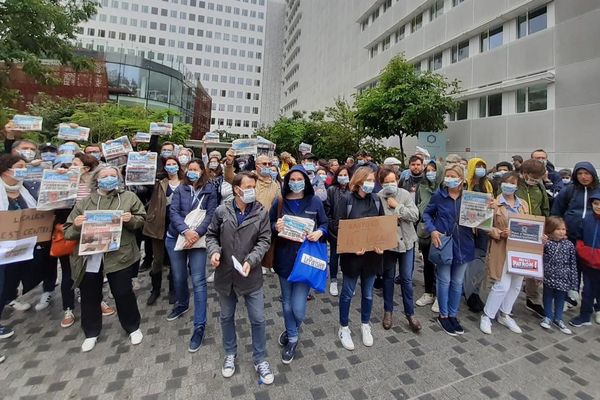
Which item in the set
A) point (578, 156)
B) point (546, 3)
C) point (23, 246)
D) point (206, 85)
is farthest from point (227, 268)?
point (206, 85)

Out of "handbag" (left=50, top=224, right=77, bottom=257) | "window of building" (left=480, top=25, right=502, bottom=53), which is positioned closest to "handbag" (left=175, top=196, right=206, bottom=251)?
"handbag" (left=50, top=224, right=77, bottom=257)

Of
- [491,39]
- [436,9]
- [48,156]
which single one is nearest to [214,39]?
[436,9]

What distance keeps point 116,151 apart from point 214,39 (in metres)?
75.6

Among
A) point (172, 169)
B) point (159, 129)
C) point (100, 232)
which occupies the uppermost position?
point (159, 129)

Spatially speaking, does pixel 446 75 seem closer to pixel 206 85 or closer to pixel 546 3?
pixel 546 3

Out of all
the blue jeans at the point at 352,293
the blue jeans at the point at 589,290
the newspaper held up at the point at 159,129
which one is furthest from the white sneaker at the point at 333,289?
the newspaper held up at the point at 159,129

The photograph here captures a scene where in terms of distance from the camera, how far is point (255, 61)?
72.7 meters

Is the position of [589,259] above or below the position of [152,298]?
above

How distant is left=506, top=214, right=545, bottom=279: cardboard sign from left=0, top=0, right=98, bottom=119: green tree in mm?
11511

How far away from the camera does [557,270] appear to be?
3730mm

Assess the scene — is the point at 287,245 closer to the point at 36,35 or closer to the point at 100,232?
the point at 100,232

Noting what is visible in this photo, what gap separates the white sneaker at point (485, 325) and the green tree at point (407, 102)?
12175mm

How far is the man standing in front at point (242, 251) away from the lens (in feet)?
8.75

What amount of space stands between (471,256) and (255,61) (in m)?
79.1
